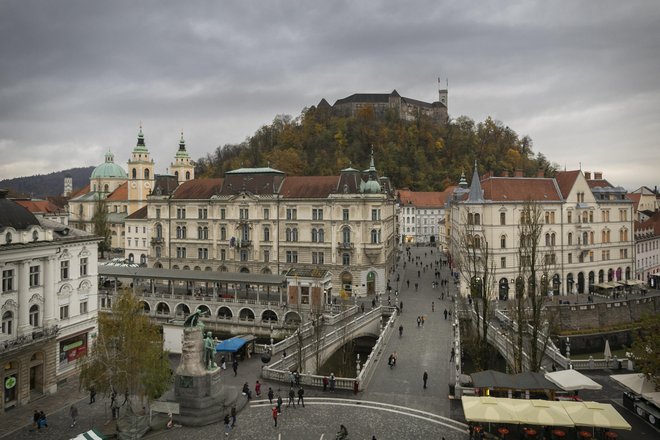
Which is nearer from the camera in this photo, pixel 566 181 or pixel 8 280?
pixel 8 280

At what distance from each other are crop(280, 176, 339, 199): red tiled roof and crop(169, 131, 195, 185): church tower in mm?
52225

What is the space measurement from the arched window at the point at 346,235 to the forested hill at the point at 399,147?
5194 cm

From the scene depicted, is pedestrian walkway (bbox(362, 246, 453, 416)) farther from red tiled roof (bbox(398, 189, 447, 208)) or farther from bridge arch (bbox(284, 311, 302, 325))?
red tiled roof (bbox(398, 189, 447, 208))

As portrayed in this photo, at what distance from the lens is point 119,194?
4429 inches

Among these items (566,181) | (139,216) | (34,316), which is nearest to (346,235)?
(566,181)

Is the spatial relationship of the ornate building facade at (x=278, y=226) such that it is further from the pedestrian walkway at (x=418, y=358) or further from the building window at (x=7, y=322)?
the building window at (x=7, y=322)

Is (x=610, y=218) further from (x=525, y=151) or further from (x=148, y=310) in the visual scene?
(x=525, y=151)

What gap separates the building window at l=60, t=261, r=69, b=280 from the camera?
3625 cm

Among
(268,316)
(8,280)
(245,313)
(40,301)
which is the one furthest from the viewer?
(245,313)

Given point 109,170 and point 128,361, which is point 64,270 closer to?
point 128,361

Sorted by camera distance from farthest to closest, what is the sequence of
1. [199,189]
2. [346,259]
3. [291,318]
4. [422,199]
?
[422,199] < [199,189] < [346,259] < [291,318]

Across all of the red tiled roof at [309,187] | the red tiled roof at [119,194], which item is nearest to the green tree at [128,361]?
the red tiled roof at [309,187]

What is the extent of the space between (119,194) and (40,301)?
274 feet

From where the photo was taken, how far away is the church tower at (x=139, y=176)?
355ft
